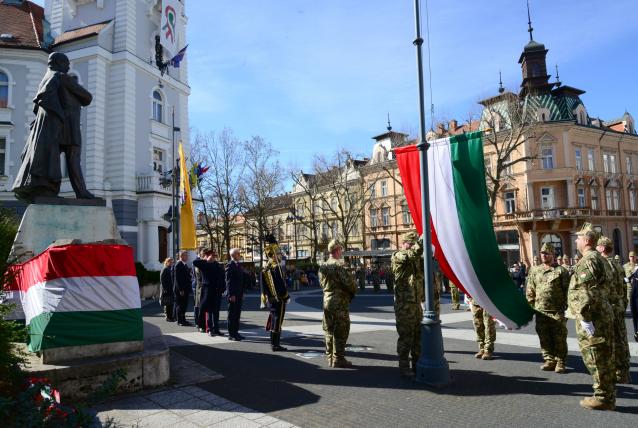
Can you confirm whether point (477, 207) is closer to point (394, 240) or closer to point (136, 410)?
point (136, 410)

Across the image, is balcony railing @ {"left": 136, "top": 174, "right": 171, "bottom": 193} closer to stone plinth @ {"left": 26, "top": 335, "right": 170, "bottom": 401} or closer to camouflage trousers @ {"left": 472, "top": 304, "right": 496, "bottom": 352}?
stone plinth @ {"left": 26, "top": 335, "right": 170, "bottom": 401}

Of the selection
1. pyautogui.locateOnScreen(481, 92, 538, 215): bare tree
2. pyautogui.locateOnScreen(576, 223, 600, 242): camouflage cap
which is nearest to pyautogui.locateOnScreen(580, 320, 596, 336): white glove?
pyautogui.locateOnScreen(576, 223, 600, 242): camouflage cap

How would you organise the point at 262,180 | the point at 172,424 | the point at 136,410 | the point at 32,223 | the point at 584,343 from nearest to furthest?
the point at 172,424 < the point at 136,410 < the point at 584,343 < the point at 32,223 < the point at 262,180

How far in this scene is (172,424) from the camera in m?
4.64

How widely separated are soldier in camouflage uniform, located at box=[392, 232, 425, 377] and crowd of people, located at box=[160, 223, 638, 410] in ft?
0.05

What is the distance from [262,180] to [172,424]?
3675cm

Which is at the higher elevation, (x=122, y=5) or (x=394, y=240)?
(x=122, y=5)

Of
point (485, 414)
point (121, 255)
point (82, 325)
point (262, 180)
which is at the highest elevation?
point (262, 180)

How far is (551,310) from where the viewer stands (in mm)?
7090

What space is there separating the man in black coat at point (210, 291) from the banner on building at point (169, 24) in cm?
1863

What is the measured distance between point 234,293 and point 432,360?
515cm

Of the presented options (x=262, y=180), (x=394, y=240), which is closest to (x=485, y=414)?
(x=262, y=180)

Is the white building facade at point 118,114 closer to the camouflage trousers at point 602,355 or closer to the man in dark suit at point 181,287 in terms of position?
the man in dark suit at point 181,287

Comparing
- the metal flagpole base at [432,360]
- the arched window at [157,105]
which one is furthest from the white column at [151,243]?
the metal flagpole base at [432,360]
